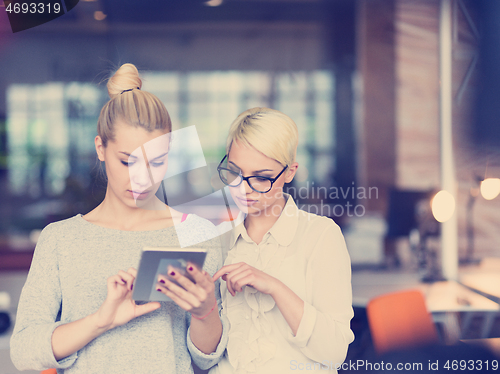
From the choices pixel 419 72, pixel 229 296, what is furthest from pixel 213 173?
pixel 419 72

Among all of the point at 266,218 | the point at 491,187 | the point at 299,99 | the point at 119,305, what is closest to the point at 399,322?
the point at 266,218

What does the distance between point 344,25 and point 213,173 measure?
5695mm

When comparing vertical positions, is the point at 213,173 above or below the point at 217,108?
below

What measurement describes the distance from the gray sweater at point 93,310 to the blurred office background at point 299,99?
0.26m

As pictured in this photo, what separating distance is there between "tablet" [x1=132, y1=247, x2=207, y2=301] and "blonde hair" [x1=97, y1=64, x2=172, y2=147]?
370 mm

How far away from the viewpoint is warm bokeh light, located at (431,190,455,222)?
3.72 meters

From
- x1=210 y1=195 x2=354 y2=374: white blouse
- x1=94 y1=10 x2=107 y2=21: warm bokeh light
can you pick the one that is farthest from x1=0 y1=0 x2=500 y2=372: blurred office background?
x1=210 y1=195 x2=354 y2=374: white blouse

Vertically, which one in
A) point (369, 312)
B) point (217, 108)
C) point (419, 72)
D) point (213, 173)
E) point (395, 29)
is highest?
point (395, 29)

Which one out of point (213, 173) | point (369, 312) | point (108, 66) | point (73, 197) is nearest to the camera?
point (108, 66)

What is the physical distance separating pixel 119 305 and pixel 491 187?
3.07 metres

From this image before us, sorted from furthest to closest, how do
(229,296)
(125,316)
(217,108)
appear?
(217,108) < (229,296) < (125,316)

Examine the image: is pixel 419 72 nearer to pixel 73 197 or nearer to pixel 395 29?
pixel 395 29

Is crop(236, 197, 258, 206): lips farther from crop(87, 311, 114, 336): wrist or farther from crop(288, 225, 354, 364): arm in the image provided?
crop(87, 311, 114, 336): wrist

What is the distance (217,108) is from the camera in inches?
148
